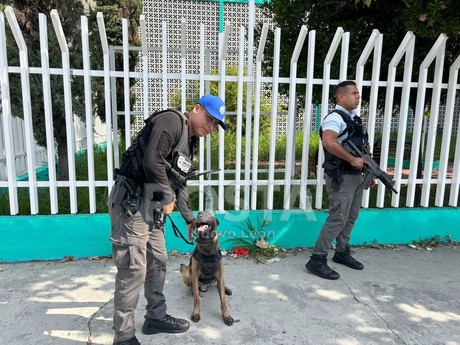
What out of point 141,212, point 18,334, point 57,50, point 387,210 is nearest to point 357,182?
point 387,210

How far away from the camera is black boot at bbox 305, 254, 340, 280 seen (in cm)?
353

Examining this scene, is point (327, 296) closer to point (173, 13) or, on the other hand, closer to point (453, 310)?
point (453, 310)

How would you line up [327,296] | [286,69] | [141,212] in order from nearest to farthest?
[141,212] < [327,296] < [286,69]

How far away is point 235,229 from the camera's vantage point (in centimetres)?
412

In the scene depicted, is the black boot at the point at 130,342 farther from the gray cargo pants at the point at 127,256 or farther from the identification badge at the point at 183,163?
the identification badge at the point at 183,163

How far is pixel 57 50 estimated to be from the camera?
14.6 feet

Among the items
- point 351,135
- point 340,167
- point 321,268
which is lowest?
point 321,268

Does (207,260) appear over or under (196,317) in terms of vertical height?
over

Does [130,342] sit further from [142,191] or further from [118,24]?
[118,24]

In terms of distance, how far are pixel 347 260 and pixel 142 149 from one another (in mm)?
2612

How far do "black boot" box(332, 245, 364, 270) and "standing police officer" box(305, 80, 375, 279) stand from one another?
323 mm

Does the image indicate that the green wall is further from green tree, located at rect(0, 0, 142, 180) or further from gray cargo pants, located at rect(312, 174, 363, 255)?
green tree, located at rect(0, 0, 142, 180)

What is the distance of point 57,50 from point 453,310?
5.00 metres

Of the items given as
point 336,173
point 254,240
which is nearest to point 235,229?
point 254,240
